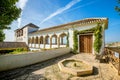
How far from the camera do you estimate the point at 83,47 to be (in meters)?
14.9

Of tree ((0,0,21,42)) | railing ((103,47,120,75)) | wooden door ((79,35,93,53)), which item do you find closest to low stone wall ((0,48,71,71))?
tree ((0,0,21,42))

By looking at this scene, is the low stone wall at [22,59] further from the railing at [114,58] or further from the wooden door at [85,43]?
the railing at [114,58]

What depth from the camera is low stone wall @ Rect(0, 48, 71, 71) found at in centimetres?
773

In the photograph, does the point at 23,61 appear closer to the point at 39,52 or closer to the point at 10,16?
the point at 39,52

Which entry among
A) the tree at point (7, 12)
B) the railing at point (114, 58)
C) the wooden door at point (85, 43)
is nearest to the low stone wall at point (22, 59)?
the tree at point (7, 12)

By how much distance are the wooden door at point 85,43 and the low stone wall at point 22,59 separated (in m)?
4.44

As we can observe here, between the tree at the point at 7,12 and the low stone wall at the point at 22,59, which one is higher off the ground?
the tree at the point at 7,12

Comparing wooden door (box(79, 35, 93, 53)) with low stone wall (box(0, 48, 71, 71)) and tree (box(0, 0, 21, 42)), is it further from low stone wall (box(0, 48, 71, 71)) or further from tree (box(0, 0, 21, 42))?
tree (box(0, 0, 21, 42))

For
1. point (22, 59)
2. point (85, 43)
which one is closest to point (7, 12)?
point (22, 59)

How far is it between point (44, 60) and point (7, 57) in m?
4.21

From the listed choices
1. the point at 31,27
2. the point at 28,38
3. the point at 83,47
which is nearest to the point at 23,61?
the point at 83,47

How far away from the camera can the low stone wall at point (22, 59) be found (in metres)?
7.73

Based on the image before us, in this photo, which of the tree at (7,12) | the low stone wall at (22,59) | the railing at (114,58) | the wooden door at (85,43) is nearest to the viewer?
the tree at (7,12)

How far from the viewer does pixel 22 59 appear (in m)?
8.91
